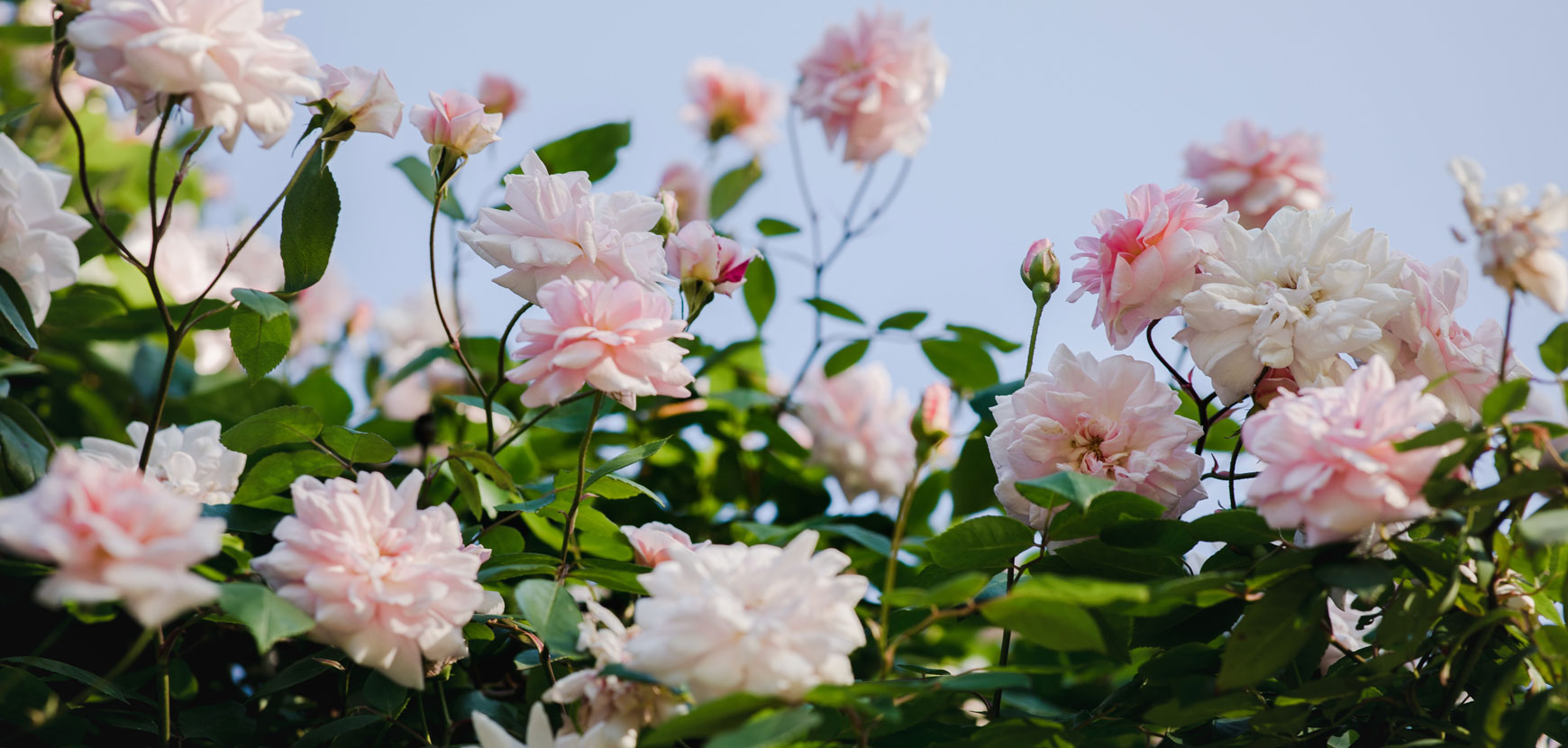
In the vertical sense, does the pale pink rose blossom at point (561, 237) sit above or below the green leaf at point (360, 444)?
above

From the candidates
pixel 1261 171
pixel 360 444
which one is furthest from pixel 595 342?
pixel 1261 171

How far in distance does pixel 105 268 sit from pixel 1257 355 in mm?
1682

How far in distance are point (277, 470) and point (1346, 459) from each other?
74 cm

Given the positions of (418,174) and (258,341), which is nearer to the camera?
(258,341)

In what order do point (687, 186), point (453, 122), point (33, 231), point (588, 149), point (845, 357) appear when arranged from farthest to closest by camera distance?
point (687, 186) < point (845, 357) < point (588, 149) < point (453, 122) < point (33, 231)

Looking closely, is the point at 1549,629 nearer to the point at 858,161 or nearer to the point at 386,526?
the point at 386,526

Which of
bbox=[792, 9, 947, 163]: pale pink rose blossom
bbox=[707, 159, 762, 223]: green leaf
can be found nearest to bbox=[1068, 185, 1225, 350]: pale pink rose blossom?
bbox=[792, 9, 947, 163]: pale pink rose blossom

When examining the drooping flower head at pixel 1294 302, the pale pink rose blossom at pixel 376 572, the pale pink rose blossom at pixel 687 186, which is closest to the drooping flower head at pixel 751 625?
the pale pink rose blossom at pixel 376 572

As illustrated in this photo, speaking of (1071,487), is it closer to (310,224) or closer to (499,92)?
(310,224)

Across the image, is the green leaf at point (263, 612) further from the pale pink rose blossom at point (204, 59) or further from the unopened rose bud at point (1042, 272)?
the unopened rose bud at point (1042, 272)

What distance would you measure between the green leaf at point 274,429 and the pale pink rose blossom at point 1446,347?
78cm

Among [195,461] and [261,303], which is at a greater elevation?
[261,303]

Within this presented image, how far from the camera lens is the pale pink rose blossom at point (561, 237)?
0.74 m

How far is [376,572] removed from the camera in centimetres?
60
